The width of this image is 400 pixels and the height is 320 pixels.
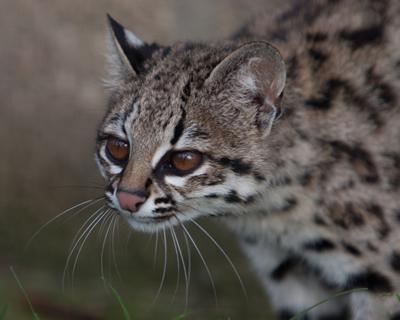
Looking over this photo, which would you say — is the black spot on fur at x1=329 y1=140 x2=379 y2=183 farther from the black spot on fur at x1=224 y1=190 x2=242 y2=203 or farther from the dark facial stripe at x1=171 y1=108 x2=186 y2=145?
the dark facial stripe at x1=171 y1=108 x2=186 y2=145

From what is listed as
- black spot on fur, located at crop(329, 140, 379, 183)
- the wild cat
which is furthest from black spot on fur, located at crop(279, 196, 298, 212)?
black spot on fur, located at crop(329, 140, 379, 183)

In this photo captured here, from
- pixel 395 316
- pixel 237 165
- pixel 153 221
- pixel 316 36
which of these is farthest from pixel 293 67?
pixel 395 316

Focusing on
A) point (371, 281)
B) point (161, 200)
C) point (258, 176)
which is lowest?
point (371, 281)

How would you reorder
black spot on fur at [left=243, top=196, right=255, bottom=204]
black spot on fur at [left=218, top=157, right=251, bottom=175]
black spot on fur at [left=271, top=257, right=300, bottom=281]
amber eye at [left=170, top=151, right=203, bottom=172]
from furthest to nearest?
black spot on fur at [left=271, top=257, right=300, bottom=281], black spot on fur at [left=243, top=196, right=255, bottom=204], black spot on fur at [left=218, top=157, right=251, bottom=175], amber eye at [left=170, top=151, right=203, bottom=172]

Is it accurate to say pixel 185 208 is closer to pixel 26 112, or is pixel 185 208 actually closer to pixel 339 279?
pixel 339 279

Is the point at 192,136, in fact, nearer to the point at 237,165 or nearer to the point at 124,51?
the point at 237,165

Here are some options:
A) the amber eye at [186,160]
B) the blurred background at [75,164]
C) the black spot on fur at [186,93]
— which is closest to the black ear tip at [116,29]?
the black spot on fur at [186,93]
